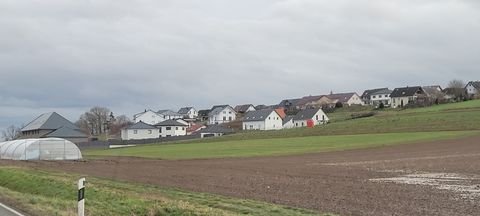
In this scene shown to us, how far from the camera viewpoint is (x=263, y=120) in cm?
16662

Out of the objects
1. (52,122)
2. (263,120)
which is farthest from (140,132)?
(263,120)

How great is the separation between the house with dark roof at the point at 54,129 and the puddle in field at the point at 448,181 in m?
114

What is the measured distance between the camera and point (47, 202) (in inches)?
779

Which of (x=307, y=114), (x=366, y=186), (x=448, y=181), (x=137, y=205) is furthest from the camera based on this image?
(x=307, y=114)

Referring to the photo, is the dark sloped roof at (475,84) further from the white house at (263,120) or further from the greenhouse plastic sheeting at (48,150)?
the greenhouse plastic sheeting at (48,150)

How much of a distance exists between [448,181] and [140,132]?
141300 mm

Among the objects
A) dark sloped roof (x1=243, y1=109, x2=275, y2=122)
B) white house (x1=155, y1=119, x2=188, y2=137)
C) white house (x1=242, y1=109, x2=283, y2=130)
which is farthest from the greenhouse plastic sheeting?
white house (x1=155, y1=119, x2=188, y2=137)

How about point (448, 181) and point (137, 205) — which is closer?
point (137, 205)

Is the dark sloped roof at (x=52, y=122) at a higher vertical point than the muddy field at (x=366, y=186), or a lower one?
higher

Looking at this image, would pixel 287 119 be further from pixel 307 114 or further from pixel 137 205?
pixel 137 205


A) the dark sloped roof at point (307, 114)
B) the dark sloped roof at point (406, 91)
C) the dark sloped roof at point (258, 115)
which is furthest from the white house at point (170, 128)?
the dark sloped roof at point (406, 91)

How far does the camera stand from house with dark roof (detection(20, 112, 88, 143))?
458ft

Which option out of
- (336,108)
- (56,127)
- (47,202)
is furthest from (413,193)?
(336,108)

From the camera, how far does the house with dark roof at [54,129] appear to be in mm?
139625
